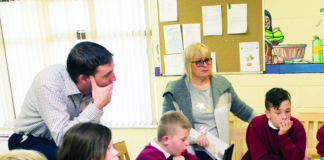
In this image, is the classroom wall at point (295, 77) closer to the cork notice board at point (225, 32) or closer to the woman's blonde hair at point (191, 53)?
the cork notice board at point (225, 32)

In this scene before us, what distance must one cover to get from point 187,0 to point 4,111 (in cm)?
290

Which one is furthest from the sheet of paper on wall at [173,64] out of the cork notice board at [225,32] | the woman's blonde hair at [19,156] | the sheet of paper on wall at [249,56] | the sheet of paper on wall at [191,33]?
the woman's blonde hair at [19,156]

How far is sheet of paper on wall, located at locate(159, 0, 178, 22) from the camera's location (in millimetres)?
2760

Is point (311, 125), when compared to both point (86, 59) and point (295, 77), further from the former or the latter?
point (86, 59)

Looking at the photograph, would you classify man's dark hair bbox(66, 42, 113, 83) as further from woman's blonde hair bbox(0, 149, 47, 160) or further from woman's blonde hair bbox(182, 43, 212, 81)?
woman's blonde hair bbox(182, 43, 212, 81)

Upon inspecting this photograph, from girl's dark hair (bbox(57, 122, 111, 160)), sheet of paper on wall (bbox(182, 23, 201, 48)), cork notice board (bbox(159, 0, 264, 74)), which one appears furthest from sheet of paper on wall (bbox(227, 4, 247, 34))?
girl's dark hair (bbox(57, 122, 111, 160))

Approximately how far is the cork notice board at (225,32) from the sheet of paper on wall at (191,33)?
4 cm

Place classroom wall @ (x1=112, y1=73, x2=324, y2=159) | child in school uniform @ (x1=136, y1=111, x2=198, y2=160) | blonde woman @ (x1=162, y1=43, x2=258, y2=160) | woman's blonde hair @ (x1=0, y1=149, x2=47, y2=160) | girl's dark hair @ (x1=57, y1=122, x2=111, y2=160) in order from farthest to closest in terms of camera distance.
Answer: classroom wall @ (x1=112, y1=73, x2=324, y2=159)
blonde woman @ (x1=162, y1=43, x2=258, y2=160)
child in school uniform @ (x1=136, y1=111, x2=198, y2=160)
girl's dark hair @ (x1=57, y1=122, x2=111, y2=160)
woman's blonde hair @ (x1=0, y1=149, x2=47, y2=160)

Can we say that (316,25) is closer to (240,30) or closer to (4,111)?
(240,30)

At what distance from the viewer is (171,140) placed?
1474 millimetres

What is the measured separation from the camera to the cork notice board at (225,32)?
2586 mm

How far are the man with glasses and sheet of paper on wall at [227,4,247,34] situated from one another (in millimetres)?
1799

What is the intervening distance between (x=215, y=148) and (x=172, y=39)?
1.55 metres

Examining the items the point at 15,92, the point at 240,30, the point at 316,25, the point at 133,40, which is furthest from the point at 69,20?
the point at 316,25
